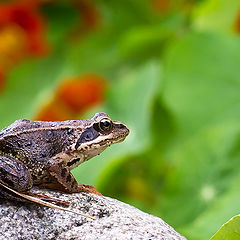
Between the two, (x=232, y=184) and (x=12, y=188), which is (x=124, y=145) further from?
(x=12, y=188)

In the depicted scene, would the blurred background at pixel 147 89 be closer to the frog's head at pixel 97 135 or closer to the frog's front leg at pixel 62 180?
the frog's head at pixel 97 135

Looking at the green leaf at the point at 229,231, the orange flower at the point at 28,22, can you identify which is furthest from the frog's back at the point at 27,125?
the orange flower at the point at 28,22

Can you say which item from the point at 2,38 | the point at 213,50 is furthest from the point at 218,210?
the point at 2,38

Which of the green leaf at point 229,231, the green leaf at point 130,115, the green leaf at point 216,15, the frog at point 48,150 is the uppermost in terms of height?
the green leaf at point 216,15

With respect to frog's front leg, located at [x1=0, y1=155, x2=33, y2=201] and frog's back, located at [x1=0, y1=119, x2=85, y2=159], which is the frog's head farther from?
frog's front leg, located at [x1=0, y1=155, x2=33, y2=201]

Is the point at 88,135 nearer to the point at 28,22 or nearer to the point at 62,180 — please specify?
the point at 62,180

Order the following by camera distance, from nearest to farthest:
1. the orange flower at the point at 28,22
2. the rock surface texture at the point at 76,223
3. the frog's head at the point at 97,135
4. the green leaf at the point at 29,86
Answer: the rock surface texture at the point at 76,223
the frog's head at the point at 97,135
the green leaf at the point at 29,86
the orange flower at the point at 28,22

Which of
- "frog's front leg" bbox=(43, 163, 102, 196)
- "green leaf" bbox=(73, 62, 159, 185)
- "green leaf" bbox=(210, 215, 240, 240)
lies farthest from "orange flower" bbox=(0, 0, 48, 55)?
"green leaf" bbox=(210, 215, 240, 240)

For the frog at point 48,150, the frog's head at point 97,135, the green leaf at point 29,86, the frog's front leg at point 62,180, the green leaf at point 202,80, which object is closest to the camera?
the frog at point 48,150
